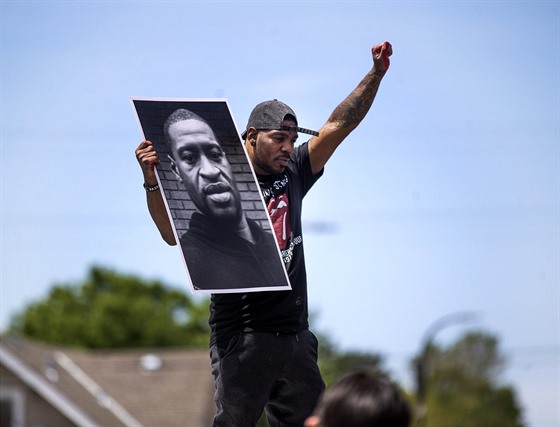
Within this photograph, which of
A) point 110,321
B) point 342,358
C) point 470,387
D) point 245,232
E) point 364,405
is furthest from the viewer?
point 110,321

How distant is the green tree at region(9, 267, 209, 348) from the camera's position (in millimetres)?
63719

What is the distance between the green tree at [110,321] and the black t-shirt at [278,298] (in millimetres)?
56172

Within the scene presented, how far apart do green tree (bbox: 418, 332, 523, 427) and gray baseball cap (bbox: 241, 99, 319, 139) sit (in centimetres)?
3701

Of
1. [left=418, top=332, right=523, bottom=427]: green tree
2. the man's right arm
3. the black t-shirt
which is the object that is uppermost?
the man's right arm

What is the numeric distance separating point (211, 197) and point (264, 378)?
2.78 ft

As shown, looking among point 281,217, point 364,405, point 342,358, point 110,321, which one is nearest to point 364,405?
point 364,405

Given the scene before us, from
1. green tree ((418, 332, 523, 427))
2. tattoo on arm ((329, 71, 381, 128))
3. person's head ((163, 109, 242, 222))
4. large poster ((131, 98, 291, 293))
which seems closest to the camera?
large poster ((131, 98, 291, 293))

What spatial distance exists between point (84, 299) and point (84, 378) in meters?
36.7

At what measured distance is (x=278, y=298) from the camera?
525cm

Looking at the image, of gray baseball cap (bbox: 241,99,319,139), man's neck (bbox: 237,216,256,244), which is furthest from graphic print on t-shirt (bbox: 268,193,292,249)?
gray baseball cap (bbox: 241,99,319,139)

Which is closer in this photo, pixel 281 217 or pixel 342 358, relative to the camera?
pixel 281 217

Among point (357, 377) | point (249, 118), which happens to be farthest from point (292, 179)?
point (357, 377)

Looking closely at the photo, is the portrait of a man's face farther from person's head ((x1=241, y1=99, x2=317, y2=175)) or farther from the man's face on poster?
person's head ((x1=241, y1=99, x2=317, y2=175))

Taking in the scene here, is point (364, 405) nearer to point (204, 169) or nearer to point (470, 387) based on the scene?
point (204, 169)
